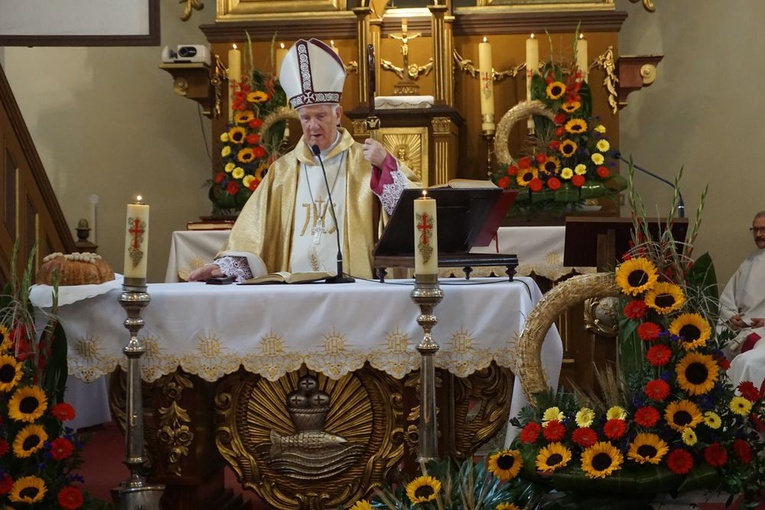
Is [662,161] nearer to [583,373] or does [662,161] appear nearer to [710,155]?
[710,155]

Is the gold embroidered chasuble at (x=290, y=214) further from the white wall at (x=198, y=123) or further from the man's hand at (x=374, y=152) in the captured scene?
the white wall at (x=198, y=123)

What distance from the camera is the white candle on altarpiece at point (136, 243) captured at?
371 cm

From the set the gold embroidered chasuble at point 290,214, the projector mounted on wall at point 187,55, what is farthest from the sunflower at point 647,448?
the projector mounted on wall at point 187,55

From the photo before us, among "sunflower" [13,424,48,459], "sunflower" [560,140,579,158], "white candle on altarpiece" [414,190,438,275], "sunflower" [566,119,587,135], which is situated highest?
"sunflower" [566,119,587,135]

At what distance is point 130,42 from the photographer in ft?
15.3

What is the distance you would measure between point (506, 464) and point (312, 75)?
2142 millimetres

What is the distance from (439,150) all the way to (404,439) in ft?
11.2

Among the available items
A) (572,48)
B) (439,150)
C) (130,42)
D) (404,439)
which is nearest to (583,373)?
(439,150)

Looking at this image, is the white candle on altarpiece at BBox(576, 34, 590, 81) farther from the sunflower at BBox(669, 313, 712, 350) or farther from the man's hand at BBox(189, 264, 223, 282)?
the sunflower at BBox(669, 313, 712, 350)

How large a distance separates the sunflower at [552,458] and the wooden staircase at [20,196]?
10.0 ft

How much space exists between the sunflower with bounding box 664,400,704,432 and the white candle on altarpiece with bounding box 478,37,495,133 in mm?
3944

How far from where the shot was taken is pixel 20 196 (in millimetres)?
6008

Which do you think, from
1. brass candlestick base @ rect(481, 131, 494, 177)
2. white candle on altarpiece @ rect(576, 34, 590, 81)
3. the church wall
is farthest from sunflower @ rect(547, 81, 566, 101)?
the church wall

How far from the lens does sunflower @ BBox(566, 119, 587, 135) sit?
680cm
